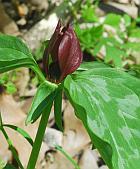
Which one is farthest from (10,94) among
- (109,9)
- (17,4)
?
(109,9)

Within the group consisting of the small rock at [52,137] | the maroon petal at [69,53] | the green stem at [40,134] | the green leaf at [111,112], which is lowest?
the small rock at [52,137]

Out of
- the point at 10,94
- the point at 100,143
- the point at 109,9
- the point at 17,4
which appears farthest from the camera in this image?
the point at 109,9

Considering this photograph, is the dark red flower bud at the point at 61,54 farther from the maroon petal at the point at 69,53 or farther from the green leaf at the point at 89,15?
the green leaf at the point at 89,15

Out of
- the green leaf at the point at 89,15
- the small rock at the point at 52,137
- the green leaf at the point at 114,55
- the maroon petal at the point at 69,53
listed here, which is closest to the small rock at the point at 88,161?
the small rock at the point at 52,137

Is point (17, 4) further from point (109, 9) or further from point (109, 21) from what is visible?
point (109, 9)

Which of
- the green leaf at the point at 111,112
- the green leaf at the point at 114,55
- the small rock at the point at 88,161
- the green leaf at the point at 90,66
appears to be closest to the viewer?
the green leaf at the point at 111,112

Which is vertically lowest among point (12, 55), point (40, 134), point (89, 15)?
point (89, 15)

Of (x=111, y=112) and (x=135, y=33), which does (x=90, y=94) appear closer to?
(x=111, y=112)

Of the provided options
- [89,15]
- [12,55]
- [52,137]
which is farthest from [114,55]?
[12,55]
